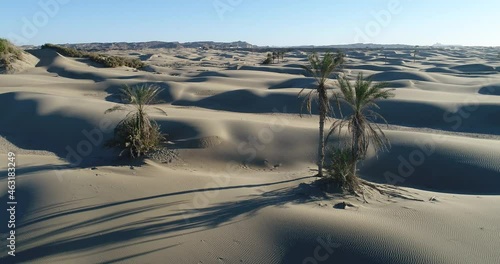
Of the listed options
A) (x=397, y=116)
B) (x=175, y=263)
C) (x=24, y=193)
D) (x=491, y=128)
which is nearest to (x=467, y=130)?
(x=491, y=128)

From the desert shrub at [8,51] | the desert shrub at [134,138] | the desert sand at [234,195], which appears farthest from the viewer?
the desert shrub at [8,51]

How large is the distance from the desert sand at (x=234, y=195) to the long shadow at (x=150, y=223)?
3 cm

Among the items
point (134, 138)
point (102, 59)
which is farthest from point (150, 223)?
point (102, 59)

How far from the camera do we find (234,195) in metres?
12.5

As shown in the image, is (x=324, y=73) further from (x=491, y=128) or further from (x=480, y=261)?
(x=491, y=128)

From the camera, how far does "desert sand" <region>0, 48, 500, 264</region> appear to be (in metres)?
9.09

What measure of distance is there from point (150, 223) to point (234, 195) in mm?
3080

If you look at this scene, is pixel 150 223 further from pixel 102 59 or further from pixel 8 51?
pixel 102 59

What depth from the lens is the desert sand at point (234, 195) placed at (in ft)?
29.8

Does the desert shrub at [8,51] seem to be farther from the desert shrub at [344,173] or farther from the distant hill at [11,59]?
the desert shrub at [344,173]

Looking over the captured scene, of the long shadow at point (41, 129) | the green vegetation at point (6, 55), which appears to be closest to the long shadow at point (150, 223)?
the long shadow at point (41, 129)

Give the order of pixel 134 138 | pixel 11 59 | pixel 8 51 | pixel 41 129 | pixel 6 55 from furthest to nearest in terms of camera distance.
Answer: pixel 11 59 → pixel 8 51 → pixel 6 55 → pixel 41 129 → pixel 134 138

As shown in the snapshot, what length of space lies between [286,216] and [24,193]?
7666 mm

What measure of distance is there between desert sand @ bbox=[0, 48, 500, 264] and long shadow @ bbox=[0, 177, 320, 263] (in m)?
0.03
